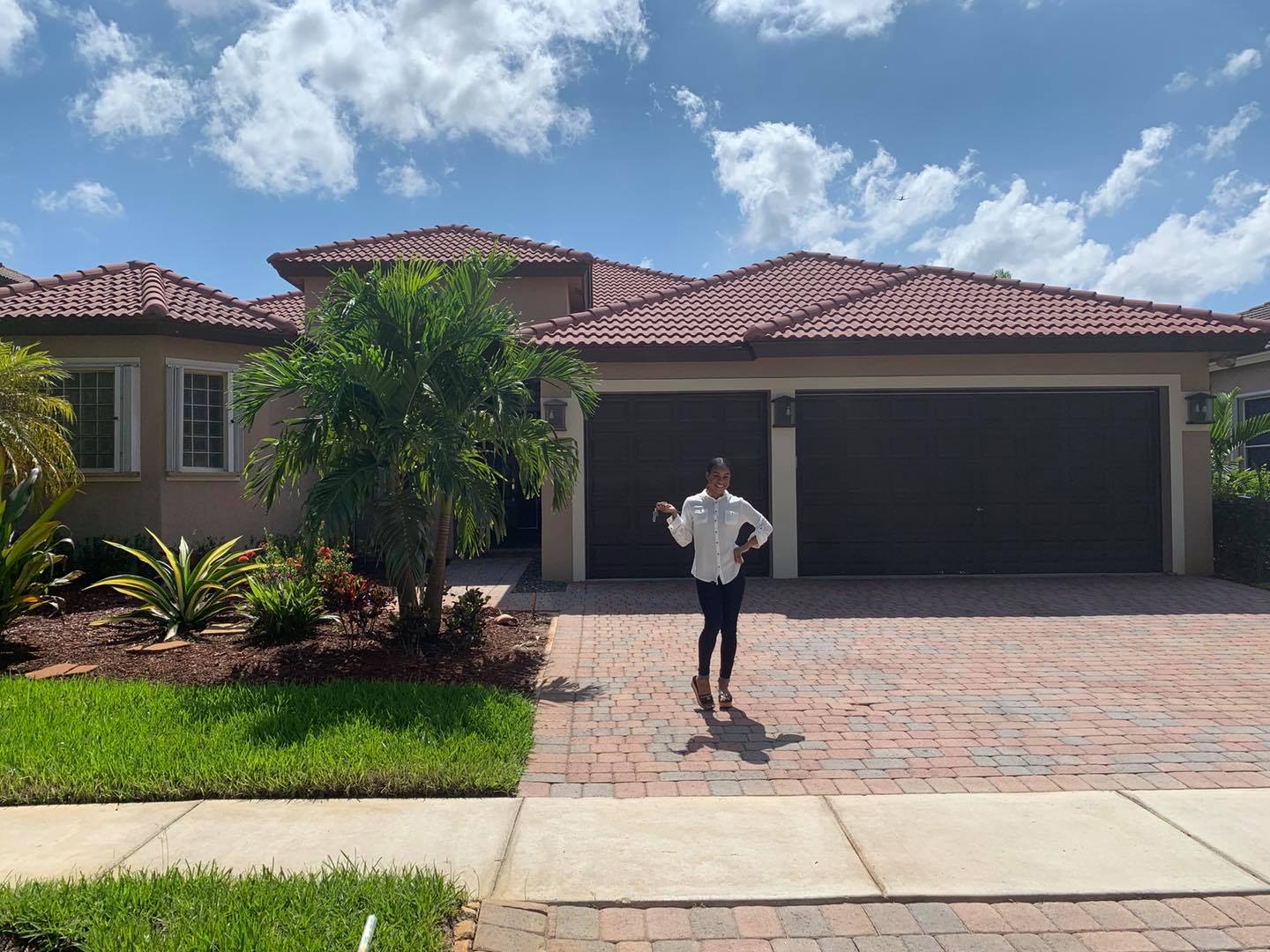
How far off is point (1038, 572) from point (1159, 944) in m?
9.20

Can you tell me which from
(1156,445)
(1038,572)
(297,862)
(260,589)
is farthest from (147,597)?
(1156,445)

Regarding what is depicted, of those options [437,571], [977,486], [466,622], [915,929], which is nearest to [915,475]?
[977,486]

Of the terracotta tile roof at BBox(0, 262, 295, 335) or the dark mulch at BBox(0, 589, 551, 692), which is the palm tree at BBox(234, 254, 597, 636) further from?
the terracotta tile roof at BBox(0, 262, 295, 335)

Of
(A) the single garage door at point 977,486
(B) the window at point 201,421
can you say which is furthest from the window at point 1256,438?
(B) the window at point 201,421

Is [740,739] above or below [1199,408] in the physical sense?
below

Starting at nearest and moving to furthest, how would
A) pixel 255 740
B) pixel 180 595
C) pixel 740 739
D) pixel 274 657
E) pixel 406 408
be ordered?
pixel 255 740, pixel 740 739, pixel 406 408, pixel 274 657, pixel 180 595

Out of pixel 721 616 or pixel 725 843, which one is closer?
pixel 725 843

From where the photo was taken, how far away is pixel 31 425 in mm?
9570

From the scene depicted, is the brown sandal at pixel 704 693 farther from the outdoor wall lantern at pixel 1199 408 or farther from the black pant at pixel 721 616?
the outdoor wall lantern at pixel 1199 408

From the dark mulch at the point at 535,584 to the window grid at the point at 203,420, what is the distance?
4.93 m

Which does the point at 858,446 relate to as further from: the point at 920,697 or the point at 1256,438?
the point at 1256,438

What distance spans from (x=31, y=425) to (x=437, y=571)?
19.9 ft

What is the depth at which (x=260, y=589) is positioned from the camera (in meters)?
7.43

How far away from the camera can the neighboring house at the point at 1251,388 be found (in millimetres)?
16078
